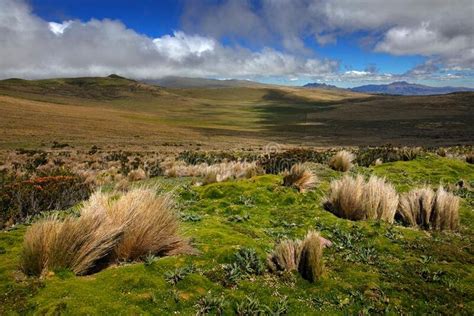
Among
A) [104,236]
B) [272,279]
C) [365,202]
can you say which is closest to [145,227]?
[104,236]

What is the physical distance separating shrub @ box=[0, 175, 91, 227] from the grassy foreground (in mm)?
3796

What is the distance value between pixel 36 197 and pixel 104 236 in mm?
7588

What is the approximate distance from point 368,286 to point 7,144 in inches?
1791

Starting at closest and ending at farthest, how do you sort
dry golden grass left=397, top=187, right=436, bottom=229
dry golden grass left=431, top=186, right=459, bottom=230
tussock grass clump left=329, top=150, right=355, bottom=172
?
dry golden grass left=431, top=186, right=459, bottom=230 < dry golden grass left=397, top=187, right=436, bottom=229 < tussock grass clump left=329, top=150, right=355, bottom=172

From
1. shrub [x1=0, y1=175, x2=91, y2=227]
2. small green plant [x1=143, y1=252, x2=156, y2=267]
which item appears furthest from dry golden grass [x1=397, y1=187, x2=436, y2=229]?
shrub [x1=0, y1=175, x2=91, y2=227]

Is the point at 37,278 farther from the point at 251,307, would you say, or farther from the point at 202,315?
the point at 251,307

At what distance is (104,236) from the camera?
468 centimetres

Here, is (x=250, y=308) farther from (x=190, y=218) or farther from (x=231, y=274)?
(x=190, y=218)

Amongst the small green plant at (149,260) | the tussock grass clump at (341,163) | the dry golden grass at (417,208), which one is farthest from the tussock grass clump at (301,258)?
the tussock grass clump at (341,163)

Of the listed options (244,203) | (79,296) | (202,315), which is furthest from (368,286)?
(244,203)

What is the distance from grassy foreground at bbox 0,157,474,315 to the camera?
3.91 m

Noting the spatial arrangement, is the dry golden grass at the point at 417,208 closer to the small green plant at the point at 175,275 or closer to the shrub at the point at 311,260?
the shrub at the point at 311,260

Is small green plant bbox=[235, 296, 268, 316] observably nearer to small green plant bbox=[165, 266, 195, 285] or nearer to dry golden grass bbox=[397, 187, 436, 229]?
small green plant bbox=[165, 266, 195, 285]

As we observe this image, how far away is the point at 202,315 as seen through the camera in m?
3.94
